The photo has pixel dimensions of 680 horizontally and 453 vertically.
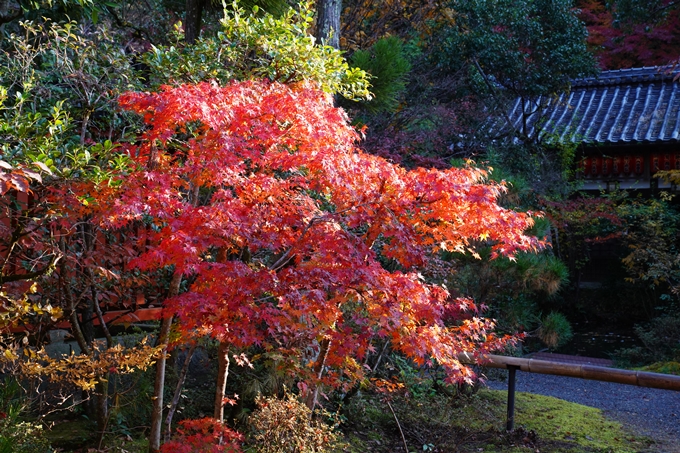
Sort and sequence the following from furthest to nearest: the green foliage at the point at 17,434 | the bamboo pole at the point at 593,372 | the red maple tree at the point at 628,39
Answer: the red maple tree at the point at 628,39 → the bamboo pole at the point at 593,372 → the green foliage at the point at 17,434

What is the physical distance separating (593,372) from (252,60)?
4147 mm

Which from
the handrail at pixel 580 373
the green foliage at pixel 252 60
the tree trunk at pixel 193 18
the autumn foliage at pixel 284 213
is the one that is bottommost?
the handrail at pixel 580 373

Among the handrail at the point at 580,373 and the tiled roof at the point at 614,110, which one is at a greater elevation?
the tiled roof at the point at 614,110

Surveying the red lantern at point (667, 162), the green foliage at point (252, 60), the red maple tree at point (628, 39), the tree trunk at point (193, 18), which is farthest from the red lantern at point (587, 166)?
the tree trunk at point (193, 18)

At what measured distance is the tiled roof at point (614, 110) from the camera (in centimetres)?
1194

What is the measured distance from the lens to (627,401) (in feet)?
27.0

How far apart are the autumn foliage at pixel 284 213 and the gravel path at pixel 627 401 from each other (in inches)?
144

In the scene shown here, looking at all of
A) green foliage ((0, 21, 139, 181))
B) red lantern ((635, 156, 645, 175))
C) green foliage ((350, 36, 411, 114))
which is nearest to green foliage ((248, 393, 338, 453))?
green foliage ((0, 21, 139, 181))

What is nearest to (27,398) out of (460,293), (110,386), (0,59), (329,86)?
(110,386)

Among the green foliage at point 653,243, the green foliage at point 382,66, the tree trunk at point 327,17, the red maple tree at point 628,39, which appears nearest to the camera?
the tree trunk at point 327,17

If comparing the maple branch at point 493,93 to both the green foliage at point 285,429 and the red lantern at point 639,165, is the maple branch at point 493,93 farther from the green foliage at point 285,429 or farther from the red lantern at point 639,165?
the green foliage at point 285,429

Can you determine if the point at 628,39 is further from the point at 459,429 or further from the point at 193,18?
the point at 193,18

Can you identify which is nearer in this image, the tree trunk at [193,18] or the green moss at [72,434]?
the green moss at [72,434]

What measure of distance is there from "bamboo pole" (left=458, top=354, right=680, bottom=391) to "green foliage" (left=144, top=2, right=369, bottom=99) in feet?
9.00
